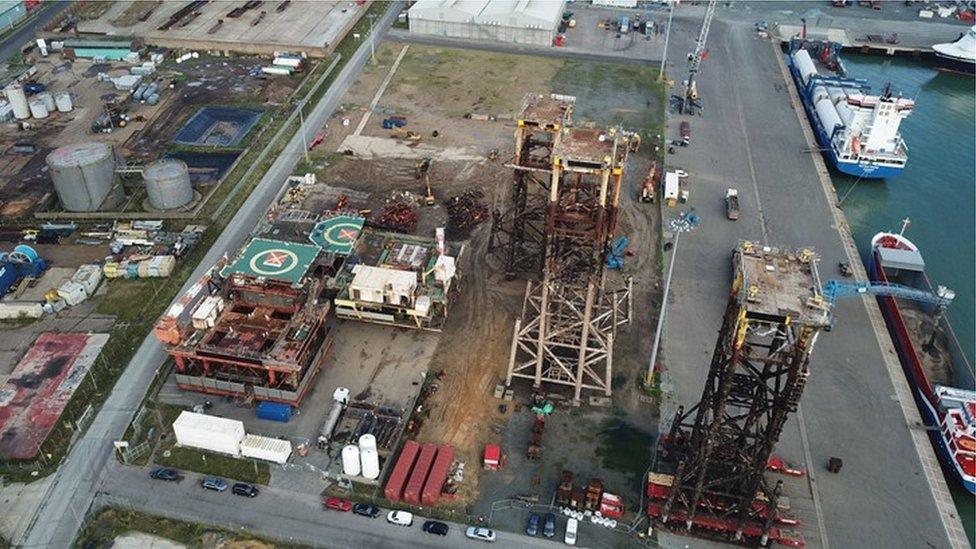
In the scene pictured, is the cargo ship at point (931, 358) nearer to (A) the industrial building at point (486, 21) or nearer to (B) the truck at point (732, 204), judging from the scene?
(B) the truck at point (732, 204)

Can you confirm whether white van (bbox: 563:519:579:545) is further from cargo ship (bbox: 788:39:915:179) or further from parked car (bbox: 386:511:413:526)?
cargo ship (bbox: 788:39:915:179)

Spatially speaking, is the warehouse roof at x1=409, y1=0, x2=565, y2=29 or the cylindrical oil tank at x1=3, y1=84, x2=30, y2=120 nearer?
the cylindrical oil tank at x1=3, y1=84, x2=30, y2=120

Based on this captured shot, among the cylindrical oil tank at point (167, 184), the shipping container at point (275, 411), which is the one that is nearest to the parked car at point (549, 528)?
the shipping container at point (275, 411)

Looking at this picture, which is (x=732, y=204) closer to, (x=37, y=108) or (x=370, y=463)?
(x=370, y=463)

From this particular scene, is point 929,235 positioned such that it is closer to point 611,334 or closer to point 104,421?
point 611,334

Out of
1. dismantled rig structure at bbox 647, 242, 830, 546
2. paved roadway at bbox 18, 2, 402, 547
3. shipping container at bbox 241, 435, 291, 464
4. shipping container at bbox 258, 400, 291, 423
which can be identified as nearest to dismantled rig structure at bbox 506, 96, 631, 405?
dismantled rig structure at bbox 647, 242, 830, 546

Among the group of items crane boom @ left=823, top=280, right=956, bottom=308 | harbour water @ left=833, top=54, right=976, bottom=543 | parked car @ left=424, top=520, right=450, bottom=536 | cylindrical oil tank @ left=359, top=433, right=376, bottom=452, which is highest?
crane boom @ left=823, top=280, right=956, bottom=308

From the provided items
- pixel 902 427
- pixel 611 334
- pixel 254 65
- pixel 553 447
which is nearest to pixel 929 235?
pixel 902 427
